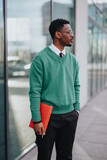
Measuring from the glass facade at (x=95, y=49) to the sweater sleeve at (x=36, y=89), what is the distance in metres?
7.07

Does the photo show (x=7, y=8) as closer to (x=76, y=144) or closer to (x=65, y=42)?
(x=65, y=42)

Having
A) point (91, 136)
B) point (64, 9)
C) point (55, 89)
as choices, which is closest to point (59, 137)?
point (55, 89)

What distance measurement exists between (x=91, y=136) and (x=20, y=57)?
2.31m

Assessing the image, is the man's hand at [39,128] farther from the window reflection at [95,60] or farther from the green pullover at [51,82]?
the window reflection at [95,60]

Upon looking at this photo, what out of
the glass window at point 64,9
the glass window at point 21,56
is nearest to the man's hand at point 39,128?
the glass window at point 21,56

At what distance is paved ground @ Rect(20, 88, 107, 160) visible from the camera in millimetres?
4152

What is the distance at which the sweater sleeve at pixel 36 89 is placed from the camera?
7.54 feet

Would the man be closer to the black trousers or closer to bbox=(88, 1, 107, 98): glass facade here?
the black trousers

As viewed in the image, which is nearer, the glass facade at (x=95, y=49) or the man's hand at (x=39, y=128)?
the man's hand at (x=39, y=128)

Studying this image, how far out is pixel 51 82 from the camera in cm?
238

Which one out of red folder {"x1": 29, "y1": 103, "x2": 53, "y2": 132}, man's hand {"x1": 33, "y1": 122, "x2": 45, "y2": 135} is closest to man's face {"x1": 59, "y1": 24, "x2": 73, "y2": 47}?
red folder {"x1": 29, "y1": 103, "x2": 53, "y2": 132}

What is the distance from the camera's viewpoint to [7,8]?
3510 millimetres

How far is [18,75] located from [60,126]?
168 cm

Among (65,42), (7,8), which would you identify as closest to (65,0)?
(7,8)
